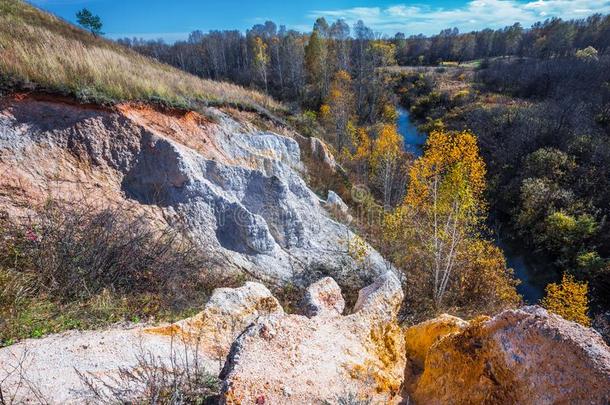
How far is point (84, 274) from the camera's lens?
610 cm

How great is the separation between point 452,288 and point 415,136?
34404 millimetres

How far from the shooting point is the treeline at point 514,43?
235 feet

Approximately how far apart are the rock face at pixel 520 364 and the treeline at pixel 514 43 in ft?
284

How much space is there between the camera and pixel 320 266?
12.0 m

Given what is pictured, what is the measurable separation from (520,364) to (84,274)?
273 inches

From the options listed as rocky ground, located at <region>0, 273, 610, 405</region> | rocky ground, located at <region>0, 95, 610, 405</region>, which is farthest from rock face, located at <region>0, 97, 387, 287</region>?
rocky ground, located at <region>0, 273, 610, 405</region>

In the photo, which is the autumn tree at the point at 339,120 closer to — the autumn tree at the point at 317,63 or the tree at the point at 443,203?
the autumn tree at the point at 317,63

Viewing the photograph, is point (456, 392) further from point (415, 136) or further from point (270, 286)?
point (415, 136)

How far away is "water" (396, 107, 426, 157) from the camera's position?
134ft

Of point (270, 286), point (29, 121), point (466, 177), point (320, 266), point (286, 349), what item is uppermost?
point (29, 121)

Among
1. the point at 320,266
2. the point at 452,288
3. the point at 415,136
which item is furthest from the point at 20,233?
the point at 415,136

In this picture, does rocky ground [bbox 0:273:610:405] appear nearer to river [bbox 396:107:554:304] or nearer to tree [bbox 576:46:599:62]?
river [bbox 396:107:554:304]

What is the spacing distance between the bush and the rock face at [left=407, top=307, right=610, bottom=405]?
448 centimetres

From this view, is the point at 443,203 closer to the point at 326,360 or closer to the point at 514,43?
the point at 326,360
